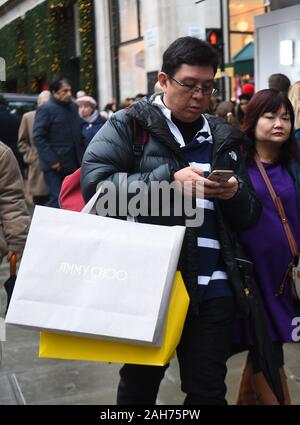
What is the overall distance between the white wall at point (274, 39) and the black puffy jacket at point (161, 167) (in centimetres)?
517

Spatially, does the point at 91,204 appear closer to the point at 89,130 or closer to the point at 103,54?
the point at 89,130

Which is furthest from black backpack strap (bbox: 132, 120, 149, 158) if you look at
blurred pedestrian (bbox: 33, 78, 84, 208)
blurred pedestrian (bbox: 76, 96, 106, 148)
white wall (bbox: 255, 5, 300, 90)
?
blurred pedestrian (bbox: 76, 96, 106, 148)

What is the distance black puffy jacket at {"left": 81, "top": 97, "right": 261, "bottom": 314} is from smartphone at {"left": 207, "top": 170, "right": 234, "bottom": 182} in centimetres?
17

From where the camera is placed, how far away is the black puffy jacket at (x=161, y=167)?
8.19ft

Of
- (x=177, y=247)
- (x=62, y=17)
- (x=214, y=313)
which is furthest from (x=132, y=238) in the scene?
(x=62, y=17)

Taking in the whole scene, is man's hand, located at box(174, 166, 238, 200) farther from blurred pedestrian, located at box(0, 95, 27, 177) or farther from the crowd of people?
blurred pedestrian, located at box(0, 95, 27, 177)

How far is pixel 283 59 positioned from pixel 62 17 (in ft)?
45.6

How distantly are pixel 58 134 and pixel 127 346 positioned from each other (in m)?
5.32

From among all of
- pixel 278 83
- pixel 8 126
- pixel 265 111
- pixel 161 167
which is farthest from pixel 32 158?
pixel 161 167

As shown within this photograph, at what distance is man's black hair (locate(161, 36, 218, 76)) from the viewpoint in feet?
Answer: 8.23

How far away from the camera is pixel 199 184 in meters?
2.34
